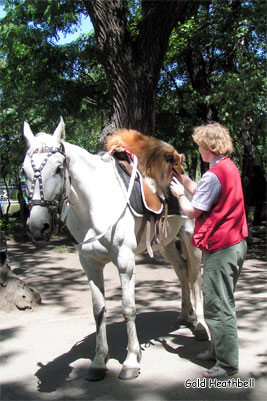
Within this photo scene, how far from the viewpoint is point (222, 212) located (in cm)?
316

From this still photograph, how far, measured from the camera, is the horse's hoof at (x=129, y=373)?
10.7ft

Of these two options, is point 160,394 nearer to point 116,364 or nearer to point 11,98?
point 116,364

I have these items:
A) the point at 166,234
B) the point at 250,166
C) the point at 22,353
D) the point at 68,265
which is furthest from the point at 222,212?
the point at 250,166

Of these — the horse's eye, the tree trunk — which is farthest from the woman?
the tree trunk

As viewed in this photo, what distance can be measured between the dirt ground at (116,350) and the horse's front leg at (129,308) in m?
0.09

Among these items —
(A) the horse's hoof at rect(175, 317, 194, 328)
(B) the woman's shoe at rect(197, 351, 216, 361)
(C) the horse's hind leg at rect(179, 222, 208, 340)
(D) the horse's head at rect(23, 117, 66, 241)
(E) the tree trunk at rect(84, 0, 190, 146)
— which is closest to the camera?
(D) the horse's head at rect(23, 117, 66, 241)

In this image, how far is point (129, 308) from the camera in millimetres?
3355

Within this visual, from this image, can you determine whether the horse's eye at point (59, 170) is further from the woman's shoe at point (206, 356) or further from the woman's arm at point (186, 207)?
the woman's shoe at point (206, 356)

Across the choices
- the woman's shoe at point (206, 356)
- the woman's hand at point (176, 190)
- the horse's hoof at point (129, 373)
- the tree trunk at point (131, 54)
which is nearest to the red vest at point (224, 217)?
the woman's hand at point (176, 190)

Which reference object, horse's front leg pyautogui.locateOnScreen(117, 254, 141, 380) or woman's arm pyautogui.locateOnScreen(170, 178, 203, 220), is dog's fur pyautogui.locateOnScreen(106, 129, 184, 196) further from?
horse's front leg pyautogui.locateOnScreen(117, 254, 141, 380)

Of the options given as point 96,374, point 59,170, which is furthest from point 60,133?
point 96,374

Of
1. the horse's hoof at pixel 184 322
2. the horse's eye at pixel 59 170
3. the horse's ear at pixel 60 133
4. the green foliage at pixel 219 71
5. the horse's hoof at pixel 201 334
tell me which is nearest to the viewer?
the horse's eye at pixel 59 170

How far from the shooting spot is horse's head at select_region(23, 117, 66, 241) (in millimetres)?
2820

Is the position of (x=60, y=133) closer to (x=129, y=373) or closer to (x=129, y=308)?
(x=129, y=308)
